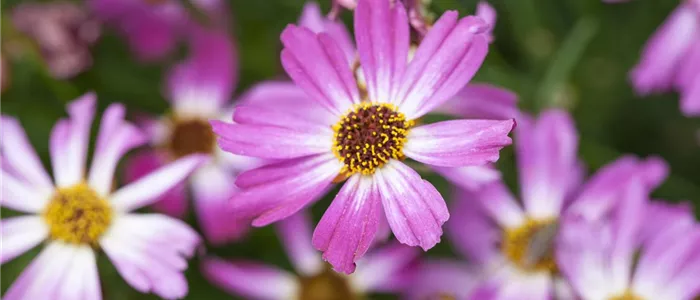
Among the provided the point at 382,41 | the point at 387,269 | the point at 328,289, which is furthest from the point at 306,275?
the point at 382,41

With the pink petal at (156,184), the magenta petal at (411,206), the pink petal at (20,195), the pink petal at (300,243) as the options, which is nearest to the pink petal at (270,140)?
the magenta petal at (411,206)

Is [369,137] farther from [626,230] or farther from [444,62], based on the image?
[626,230]

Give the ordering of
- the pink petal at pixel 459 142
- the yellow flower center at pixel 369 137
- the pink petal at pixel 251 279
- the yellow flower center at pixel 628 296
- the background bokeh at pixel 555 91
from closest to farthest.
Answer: the pink petal at pixel 459 142 < the yellow flower center at pixel 369 137 < the yellow flower center at pixel 628 296 < the pink petal at pixel 251 279 < the background bokeh at pixel 555 91

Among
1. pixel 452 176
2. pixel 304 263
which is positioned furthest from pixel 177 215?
pixel 452 176

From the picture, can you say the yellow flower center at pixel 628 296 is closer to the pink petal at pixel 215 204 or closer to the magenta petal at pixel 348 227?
the magenta petal at pixel 348 227

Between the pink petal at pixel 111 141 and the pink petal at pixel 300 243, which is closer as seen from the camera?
the pink petal at pixel 111 141

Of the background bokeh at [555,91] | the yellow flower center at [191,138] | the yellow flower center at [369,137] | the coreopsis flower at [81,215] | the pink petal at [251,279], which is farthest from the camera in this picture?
the yellow flower center at [191,138]

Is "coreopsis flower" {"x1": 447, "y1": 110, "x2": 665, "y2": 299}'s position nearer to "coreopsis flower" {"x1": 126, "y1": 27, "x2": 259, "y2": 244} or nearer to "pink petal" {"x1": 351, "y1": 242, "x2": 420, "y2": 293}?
"pink petal" {"x1": 351, "y1": 242, "x2": 420, "y2": 293}

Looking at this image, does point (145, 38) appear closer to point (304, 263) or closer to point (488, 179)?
point (304, 263)
